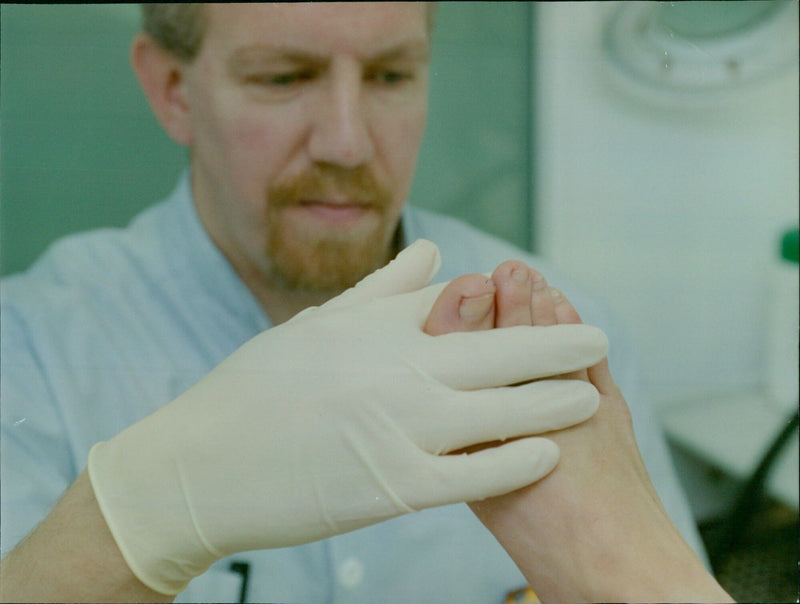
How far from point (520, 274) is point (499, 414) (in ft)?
0.45

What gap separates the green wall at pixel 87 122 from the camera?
0.80 m

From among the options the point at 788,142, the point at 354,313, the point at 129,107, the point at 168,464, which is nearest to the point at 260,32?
the point at 129,107

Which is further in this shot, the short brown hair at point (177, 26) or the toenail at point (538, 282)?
the short brown hair at point (177, 26)

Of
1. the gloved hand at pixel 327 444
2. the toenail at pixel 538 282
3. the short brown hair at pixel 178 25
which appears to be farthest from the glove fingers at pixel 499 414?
the short brown hair at pixel 178 25

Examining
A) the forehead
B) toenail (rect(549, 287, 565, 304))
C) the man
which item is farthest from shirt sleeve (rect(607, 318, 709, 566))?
the forehead

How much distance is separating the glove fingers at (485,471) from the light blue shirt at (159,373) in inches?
10.2

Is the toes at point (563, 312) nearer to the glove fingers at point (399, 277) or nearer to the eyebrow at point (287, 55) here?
the glove fingers at point (399, 277)

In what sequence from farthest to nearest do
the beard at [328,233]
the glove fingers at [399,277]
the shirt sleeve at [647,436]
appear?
the shirt sleeve at [647,436] → the beard at [328,233] → the glove fingers at [399,277]

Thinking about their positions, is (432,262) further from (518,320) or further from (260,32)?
(260,32)

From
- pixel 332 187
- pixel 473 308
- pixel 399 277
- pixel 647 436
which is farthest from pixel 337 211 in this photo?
pixel 647 436

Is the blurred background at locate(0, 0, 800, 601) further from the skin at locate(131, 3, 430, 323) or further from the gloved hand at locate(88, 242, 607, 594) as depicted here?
the gloved hand at locate(88, 242, 607, 594)

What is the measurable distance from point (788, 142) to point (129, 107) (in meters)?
1.04

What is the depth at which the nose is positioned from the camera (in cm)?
68

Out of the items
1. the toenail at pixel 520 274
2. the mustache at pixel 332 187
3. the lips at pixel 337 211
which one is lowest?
the toenail at pixel 520 274
